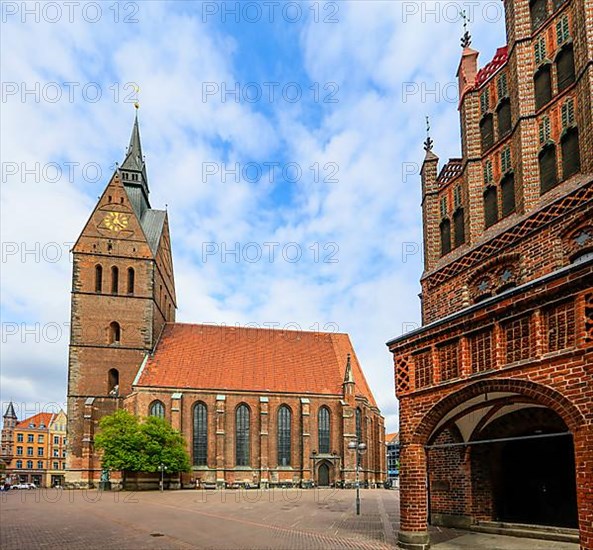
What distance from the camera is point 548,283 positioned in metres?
11.5

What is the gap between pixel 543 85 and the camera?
15.8 m

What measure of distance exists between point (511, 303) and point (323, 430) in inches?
1735

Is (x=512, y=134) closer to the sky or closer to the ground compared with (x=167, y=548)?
closer to the sky

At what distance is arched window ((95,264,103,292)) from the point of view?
2115 inches

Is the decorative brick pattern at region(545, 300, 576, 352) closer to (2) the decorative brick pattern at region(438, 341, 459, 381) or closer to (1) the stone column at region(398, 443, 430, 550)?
(2) the decorative brick pattern at region(438, 341, 459, 381)

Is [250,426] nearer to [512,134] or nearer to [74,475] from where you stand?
[74,475]

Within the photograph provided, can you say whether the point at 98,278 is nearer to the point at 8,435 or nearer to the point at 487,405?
the point at 487,405

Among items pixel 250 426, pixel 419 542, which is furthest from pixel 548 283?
pixel 250 426

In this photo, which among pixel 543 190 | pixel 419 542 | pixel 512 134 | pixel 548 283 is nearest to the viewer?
pixel 548 283

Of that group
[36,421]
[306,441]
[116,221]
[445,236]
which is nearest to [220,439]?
[306,441]

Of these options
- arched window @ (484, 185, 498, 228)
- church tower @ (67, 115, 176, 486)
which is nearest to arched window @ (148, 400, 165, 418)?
church tower @ (67, 115, 176, 486)

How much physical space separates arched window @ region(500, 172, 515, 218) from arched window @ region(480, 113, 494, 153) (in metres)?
1.36

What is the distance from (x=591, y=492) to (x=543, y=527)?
6.10 m

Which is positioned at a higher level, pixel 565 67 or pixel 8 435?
pixel 565 67
